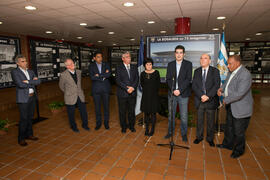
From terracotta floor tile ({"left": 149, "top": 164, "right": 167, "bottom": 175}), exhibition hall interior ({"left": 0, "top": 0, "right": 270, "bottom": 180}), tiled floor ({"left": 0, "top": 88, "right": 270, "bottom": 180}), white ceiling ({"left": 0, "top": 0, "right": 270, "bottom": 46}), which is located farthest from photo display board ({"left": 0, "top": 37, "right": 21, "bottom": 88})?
terracotta floor tile ({"left": 149, "top": 164, "right": 167, "bottom": 175})

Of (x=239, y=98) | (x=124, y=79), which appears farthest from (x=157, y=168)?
(x=124, y=79)

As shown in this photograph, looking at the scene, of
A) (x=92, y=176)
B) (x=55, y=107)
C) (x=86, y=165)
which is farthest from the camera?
(x=55, y=107)

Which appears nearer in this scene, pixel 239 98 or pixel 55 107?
pixel 239 98

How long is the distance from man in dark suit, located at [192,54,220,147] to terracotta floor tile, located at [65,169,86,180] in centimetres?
220

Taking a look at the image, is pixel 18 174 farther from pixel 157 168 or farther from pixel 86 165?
pixel 157 168

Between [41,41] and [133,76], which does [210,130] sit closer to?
[133,76]

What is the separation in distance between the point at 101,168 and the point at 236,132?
84.1 inches

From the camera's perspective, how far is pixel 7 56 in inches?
246

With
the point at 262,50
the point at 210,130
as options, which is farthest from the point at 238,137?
the point at 262,50

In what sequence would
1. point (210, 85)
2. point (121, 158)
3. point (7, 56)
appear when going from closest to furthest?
point (121, 158) → point (210, 85) → point (7, 56)

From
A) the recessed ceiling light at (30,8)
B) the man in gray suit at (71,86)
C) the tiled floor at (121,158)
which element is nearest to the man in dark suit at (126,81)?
the tiled floor at (121,158)

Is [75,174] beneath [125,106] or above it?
beneath

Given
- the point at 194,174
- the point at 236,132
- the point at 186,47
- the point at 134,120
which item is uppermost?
the point at 186,47

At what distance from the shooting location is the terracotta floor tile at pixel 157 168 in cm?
258
